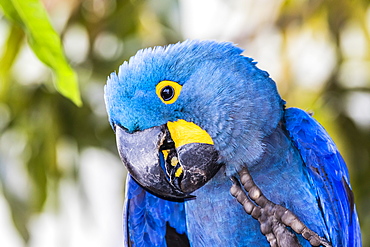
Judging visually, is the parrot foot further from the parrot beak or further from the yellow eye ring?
the yellow eye ring

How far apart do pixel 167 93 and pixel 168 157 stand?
152 mm

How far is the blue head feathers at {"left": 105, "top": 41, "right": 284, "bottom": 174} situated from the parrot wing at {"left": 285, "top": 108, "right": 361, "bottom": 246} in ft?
0.28

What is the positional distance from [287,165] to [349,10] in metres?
1.34

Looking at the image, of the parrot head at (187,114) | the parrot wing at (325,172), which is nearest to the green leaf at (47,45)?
the parrot head at (187,114)

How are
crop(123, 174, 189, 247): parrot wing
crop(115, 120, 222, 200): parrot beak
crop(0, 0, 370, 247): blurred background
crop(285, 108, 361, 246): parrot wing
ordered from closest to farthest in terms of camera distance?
1. crop(115, 120, 222, 200): parrot beak
2. crop(285, 108, 361, 246): parrot wing
3. crop(123, 174, 189, 247): parrot wing
4. crop(0, 0, 370, 247): blurred background

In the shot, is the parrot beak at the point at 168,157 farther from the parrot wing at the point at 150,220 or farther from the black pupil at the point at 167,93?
the parrot wing at the point at 150,220

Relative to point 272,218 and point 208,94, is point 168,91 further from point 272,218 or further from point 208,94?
point 272,218

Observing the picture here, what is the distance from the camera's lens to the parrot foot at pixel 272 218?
1.11m

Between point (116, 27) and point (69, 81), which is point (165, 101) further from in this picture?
point (116, 27)

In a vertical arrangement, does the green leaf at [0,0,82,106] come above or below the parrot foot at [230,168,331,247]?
above

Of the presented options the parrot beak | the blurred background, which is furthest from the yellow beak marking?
the blurred background

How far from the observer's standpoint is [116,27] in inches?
95.7

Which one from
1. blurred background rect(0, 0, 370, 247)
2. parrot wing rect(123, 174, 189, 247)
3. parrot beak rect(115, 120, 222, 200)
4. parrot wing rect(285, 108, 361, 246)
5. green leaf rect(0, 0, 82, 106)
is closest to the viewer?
green leaf rect(0, 0, 82, 106)

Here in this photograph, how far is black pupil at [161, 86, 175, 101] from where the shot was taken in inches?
43.9
